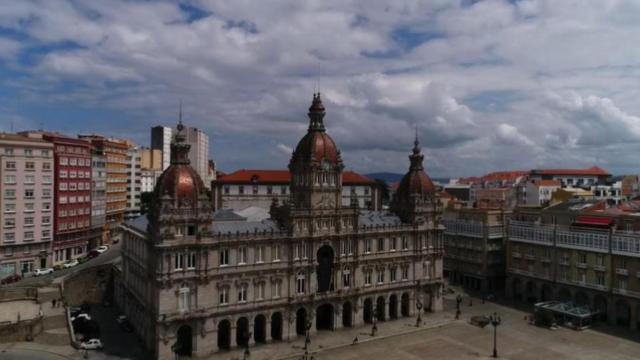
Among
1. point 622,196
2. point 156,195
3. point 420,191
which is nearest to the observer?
point 156,195

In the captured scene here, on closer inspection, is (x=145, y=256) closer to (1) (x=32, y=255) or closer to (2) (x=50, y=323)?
(2) (x=50, y=323)

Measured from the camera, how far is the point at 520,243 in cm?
9169

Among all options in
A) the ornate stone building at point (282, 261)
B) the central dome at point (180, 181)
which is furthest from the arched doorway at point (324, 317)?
the central dome at point (180, 181)

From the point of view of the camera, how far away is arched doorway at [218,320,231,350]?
217 ft

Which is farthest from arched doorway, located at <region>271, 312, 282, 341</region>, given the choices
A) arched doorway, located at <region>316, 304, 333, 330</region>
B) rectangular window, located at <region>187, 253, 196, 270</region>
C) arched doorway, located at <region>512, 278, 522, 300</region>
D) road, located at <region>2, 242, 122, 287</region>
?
arched doorway, located at <region>512, 278, 522, 300</region>

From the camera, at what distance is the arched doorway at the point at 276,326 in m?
70.2

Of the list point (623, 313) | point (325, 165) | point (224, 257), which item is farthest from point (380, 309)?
point (623, 313)

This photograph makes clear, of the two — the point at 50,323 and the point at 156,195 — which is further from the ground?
the point at 156,195

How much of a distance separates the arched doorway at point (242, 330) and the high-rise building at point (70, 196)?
57199mm

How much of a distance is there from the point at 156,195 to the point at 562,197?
85325 millimetres

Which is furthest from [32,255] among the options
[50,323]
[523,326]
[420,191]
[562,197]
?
[562,197]

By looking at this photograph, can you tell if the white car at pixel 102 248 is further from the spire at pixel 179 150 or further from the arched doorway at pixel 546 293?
the arched doorway at pixel 546 293

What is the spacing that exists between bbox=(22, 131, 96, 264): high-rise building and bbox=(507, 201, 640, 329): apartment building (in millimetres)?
87543

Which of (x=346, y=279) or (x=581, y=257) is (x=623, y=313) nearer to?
(x=581, y=257)
